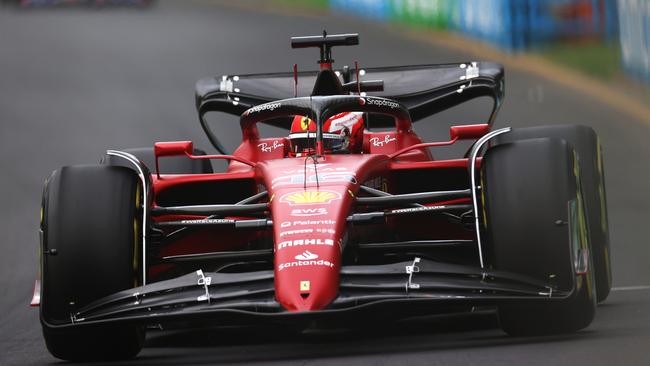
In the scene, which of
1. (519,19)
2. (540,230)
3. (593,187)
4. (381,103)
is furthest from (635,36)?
(540,230)

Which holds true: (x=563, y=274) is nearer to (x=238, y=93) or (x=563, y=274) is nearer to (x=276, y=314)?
(x=276, y=314)

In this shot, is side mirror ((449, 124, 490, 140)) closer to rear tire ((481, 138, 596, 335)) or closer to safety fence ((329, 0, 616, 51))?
rear tire ((481, 138, 596, 335))

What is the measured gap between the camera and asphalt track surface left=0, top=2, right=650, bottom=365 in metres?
8.02

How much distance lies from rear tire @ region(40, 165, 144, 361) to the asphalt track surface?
0.87 ft

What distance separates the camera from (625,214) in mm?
15773

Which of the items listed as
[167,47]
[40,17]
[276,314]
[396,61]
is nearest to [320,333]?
[276,314]

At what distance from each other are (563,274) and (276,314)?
62.8 inches

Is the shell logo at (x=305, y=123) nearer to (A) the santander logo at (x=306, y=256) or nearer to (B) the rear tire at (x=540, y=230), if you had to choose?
(B) the rear tire at (x=540, y=230)

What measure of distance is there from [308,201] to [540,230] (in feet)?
4.22

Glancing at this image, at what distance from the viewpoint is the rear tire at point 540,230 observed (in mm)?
7969

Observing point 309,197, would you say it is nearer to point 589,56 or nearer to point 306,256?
point 306,256

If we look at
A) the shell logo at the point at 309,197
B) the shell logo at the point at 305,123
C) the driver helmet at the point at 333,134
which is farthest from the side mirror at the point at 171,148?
the shell logo at the point at 309,197

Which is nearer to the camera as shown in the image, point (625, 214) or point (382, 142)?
point (382, 142)

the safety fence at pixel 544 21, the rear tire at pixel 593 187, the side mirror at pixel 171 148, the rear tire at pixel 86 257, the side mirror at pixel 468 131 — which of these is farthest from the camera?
the safety fence at pixel 544 21
